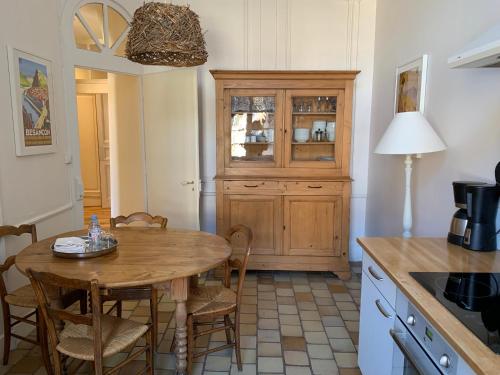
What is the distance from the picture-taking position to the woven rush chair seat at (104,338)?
1739 mm

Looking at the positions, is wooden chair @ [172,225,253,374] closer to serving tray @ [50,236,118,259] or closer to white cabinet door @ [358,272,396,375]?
serving tray @ [50,236,118,259]

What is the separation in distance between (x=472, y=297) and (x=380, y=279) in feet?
1.55

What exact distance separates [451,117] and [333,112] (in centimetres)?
150

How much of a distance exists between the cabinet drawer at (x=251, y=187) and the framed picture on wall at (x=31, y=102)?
62.7 inches

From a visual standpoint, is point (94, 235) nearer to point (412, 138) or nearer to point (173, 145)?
point (173, 145)

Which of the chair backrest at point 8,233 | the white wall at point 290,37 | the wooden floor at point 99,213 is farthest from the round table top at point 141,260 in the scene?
the wooden floor at point 99,213

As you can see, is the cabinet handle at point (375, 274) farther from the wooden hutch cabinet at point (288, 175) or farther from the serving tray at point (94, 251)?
the wooden hutch cabinet at point (288, 175)

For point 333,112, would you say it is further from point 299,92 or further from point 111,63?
point 111,63

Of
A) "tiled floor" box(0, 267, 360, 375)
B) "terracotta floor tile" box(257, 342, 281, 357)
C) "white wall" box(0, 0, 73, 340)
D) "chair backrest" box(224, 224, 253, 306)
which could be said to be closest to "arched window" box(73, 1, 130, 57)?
"white wall" box(0, 0, 73, 340)

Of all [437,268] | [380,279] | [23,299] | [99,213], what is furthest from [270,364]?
[99,213]

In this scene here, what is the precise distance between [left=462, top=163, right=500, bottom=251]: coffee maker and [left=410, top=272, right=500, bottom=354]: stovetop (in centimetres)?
32

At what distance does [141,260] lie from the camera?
1991 millimetres

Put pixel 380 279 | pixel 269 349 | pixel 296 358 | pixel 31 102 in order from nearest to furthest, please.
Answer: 1. pixel 380 279
2. pixel 296 358
3. pixel 269 349
4. pixel 31 102

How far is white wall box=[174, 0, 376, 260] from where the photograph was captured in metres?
3.93
